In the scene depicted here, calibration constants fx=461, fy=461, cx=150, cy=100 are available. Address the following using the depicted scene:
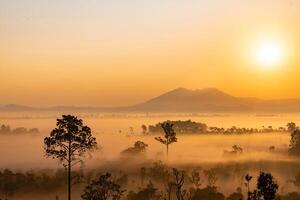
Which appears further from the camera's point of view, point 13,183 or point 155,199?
point 13,183

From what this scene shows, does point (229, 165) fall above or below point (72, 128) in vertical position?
below

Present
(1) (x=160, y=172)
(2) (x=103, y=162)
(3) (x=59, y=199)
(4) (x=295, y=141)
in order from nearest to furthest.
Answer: (3) (x=59, y=199)
(1) (x=160, y=172)
(4) (x=295, y=141)
(2) (x=103, y=162)

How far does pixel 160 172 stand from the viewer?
139125 mm

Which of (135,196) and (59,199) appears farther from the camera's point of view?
(59,199)

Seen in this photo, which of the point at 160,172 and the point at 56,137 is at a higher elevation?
the point at 56,137

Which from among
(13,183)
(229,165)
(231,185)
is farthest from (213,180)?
(13,183)

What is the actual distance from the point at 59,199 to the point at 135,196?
26.2 m

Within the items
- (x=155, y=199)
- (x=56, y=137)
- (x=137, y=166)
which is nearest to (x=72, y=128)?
(x=56, y=137)

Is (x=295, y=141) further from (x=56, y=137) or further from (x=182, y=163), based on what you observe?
(x=56, y=137)

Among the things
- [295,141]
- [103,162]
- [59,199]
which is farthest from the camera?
[103,162]

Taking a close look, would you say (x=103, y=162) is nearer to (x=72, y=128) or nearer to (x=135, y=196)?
(x=135, y=196)

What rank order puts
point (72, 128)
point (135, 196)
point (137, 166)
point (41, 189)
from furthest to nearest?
point (137, 166), point (41, 189), point (135, 196), point (72, 128)

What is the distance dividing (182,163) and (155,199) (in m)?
82.1

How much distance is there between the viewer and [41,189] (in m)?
126
